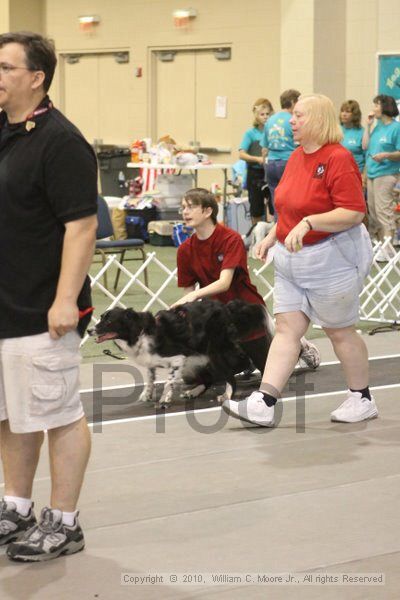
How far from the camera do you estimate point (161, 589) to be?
3047 mm

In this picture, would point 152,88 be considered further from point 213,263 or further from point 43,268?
point 43,268

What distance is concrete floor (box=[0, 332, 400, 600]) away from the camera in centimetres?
309

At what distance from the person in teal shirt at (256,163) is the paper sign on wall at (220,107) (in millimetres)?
3257

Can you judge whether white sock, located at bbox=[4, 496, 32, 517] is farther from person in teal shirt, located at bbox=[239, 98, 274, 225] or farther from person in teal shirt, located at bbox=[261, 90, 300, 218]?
person in teal shirt, located at bbox=[239, 98, 274, 225]

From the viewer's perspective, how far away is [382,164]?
11.2m

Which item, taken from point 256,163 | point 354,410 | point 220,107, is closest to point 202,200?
point 354,410

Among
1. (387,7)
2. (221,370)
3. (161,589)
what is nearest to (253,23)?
(387,7)

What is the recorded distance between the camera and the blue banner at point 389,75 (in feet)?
43.8

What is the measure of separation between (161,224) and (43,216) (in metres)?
9.50

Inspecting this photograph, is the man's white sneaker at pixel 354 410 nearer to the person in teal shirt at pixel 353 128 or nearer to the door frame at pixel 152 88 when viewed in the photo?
the person in teal shirt at pixel 353 128

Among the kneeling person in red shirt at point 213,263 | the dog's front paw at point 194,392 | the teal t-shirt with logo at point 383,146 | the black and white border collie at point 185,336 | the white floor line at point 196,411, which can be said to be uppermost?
the teal t-shirt with logo at point 383,146

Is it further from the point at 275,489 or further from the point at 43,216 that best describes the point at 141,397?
the point at 43,216

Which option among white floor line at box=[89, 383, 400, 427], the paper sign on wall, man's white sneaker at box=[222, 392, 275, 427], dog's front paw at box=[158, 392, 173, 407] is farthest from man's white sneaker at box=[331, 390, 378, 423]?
the paper sign on wall

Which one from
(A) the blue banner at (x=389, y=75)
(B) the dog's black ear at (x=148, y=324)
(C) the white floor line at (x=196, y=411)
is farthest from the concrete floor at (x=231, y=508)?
(A) the blue banner at (x=389, y=75)
